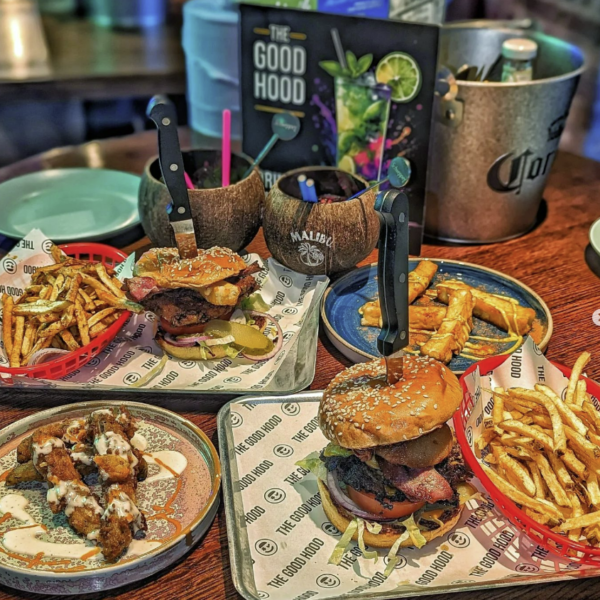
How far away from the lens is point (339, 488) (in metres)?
1.43

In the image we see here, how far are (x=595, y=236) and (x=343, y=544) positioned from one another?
5.02 feet

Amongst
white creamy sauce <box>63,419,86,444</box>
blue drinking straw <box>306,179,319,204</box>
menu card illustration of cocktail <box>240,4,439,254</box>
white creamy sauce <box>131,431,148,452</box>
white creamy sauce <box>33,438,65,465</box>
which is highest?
menu card illustration of cocktail <box>240,4,439,254</box>

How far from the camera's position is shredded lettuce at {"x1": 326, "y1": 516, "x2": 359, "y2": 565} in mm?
1322

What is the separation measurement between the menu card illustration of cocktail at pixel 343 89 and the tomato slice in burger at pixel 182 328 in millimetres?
819

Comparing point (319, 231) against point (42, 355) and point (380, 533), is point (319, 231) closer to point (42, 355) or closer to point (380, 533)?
point (42, 355)

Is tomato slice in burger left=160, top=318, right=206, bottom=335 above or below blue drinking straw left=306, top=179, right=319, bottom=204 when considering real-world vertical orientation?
below

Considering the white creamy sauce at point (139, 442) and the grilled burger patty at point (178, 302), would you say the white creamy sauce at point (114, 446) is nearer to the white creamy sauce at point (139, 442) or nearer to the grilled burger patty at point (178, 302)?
the white creamy sauce at point (139, 442)

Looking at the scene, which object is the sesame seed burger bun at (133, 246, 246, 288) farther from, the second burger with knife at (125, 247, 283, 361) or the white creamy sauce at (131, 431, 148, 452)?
the white creamy sauce at (131, 431, 148, 452)

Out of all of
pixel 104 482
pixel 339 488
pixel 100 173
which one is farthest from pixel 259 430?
pixel 100 173

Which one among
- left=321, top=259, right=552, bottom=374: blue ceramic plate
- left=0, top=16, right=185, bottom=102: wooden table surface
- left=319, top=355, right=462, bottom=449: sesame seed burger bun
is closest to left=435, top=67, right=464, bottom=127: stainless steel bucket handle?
left=321, top=259, right=552, bottom=374: blue ceramic plate

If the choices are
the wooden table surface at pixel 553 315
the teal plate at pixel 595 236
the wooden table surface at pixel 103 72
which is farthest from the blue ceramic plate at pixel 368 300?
the wooden table surface at pixel 103 72

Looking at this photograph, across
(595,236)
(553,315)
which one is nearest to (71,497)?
(553,315)

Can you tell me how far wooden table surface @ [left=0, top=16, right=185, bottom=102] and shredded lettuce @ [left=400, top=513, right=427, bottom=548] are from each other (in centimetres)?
349

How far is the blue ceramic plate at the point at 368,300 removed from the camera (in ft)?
6.02
